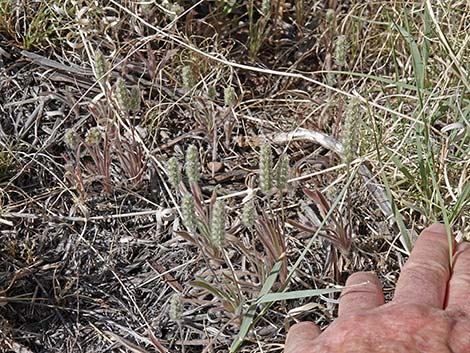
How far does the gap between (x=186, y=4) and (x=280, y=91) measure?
404mm

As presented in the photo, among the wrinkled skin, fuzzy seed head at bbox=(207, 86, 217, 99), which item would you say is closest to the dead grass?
fuzzy seed head at bbox=(207, 86, 217, 99)

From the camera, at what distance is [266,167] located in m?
1.82

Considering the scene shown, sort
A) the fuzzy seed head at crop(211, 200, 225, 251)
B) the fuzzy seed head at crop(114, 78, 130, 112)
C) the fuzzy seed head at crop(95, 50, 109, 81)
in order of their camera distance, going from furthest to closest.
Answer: the fuzzy seed head at crop(95, 50, 109, 81), the fuzzy seed head at crop(114, 78, 130, 112), the fuzzy seed head at crop(211, 200, 225, 251)

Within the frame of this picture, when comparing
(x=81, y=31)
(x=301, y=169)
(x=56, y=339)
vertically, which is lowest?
(x=56, y=339)

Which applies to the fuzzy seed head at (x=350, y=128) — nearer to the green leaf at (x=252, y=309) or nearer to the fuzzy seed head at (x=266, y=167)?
the fuzzy seed head at (x=266, y=167)

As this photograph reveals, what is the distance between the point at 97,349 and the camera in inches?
82.7

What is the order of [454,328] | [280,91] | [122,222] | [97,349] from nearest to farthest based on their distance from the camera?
1. [454,328]
2. [97,349]
3. [122,222]
4. [280,91]

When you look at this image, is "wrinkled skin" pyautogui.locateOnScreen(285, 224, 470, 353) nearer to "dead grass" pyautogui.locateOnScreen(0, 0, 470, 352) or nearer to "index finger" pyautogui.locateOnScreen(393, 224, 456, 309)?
"index finger" pyautogui.locateOnScreen(393, 224, 456, 309)

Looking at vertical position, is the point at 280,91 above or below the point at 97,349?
above

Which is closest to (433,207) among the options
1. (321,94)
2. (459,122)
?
(459,122)

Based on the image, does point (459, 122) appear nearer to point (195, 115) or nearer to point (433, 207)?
point (433, 207)

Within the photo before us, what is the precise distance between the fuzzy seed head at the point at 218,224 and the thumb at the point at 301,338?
24cm

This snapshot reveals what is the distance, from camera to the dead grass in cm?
209

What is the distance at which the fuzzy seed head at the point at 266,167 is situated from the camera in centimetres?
180
